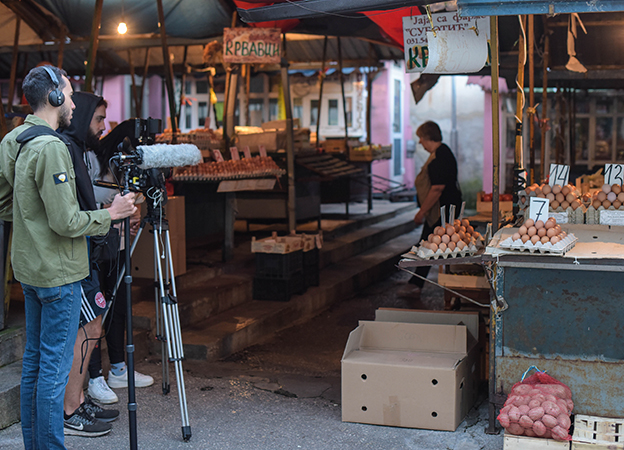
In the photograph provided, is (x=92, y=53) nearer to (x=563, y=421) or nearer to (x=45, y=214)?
(x=45, y=214)

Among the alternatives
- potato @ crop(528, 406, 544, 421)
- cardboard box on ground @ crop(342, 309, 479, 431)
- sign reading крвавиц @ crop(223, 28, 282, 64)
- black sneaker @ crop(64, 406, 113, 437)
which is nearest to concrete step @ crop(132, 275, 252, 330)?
black sneaker @ crop(64, 406, 113, 437)

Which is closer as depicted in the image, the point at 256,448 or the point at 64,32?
the point at 256,448

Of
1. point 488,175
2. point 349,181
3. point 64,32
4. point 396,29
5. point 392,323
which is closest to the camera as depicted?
A: point 392,323

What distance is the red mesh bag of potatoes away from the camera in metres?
3.49

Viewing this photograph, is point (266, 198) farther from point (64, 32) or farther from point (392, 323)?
point (392, 323)

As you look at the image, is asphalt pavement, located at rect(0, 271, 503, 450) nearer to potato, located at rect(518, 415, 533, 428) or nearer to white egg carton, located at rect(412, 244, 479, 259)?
potato, located at rect(518, 415, 533, 428)

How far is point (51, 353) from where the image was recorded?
133 inches

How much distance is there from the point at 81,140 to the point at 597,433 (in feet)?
10.8

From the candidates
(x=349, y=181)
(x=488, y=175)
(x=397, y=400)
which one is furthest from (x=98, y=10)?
(x=488, y=175)

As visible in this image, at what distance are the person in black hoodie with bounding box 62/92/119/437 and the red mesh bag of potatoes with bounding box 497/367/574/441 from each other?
7.84 ft

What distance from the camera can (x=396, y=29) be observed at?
727cm

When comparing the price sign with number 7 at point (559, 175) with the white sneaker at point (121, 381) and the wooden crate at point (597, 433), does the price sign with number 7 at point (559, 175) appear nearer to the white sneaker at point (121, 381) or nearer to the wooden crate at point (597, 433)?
the wooden crate at point (597, 433)

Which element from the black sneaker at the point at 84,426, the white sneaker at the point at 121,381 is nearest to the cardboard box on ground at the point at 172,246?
the white sneaker at the point at 121,381

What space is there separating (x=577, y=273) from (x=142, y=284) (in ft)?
14.0
